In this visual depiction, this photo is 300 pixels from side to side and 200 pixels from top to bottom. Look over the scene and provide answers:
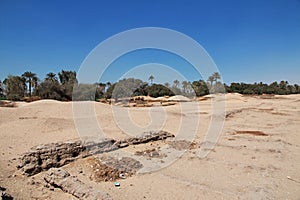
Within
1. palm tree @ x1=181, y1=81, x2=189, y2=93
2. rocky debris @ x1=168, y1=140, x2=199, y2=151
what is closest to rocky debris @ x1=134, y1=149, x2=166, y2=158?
rocky debris @ x1=168, y1=140, x2=199, y2=151

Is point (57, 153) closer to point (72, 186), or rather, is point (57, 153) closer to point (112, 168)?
point (112, 168)

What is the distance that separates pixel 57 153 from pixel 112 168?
1.69 metres

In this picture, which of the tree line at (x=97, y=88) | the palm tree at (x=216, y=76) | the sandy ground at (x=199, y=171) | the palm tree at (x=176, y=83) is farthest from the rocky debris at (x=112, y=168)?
the palm tree at (x=216, y=76)

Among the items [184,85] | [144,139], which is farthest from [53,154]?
[184,85]

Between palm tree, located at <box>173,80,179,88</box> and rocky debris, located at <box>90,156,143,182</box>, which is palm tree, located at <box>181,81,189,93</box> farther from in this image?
rocky debris, located at <box>90,156,143,182</box>

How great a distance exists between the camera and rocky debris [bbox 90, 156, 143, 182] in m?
4.81

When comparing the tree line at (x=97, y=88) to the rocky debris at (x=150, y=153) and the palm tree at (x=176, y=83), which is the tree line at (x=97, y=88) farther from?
the rocky debris at (x=150, y=153)

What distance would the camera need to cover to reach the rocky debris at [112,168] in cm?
481

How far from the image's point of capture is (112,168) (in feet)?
16.8

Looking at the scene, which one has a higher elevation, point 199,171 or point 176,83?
point 176,83

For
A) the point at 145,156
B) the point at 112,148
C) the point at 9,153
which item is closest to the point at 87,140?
the point at 112,148

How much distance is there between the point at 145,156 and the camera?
6.35 meters

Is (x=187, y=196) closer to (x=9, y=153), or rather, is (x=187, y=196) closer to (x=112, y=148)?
(x=112, y=148)

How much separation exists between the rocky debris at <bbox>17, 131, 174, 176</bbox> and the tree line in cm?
2427
